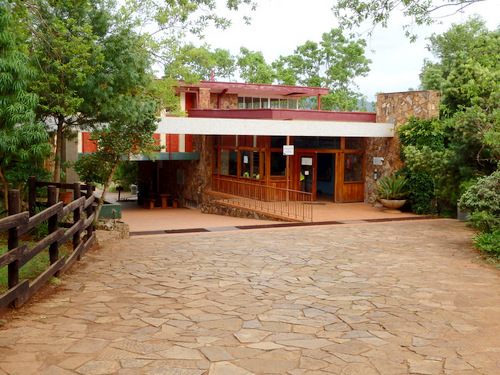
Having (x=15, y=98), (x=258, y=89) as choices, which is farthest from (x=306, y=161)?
(x=15, y=98)

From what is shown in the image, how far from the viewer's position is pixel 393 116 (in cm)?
2133

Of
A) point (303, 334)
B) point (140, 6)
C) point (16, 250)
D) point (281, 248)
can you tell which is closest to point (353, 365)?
point (303, 334)

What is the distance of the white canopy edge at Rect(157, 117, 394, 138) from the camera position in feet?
63.7

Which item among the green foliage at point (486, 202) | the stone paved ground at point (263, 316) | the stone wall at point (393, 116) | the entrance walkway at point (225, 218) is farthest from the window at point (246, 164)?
the stone paved ground at point (263, 316)

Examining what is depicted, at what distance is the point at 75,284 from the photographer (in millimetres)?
7617

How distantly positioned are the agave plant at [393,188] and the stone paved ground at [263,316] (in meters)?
9.14

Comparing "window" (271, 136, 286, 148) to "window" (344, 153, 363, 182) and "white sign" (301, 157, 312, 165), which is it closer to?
"white sign" (301, 157, 312, 165)

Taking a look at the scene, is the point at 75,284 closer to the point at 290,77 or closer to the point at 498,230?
the point at 498,230

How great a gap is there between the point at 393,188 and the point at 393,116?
324cm

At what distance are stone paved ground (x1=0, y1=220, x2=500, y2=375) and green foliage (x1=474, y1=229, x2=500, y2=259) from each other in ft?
1.28

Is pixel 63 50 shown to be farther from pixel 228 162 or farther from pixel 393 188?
pixel 228 162

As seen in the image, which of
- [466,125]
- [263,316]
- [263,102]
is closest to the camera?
[263,316]

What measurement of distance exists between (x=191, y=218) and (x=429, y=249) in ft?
38.3

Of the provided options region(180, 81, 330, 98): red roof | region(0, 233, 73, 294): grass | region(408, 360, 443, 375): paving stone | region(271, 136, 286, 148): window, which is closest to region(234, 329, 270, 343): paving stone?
region(408, 360, 443, 375): paving stone
